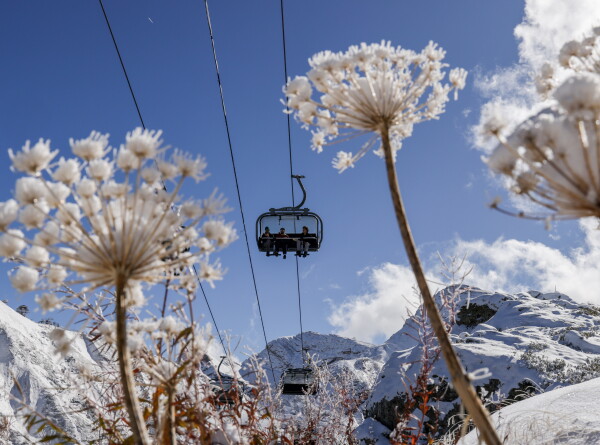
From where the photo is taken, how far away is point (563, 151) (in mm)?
1224

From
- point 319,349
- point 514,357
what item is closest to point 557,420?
point 514,357

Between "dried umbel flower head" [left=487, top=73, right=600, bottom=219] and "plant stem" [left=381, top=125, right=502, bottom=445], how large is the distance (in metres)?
0.33

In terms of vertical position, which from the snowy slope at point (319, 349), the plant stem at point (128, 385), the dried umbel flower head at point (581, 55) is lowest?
the plant stem at point (128, 385)

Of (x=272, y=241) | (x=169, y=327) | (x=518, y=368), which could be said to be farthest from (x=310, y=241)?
(x=169, y=327)

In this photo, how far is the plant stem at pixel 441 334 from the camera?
1.19m

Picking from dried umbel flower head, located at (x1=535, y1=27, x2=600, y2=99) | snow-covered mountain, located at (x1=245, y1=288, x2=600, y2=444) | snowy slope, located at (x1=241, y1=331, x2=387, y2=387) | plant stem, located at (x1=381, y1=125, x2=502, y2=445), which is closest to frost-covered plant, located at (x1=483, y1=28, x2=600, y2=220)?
plant stem, located at (x1=381, y1=125, x2=502, y2=445)

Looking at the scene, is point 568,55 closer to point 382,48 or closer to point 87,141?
point 382,48

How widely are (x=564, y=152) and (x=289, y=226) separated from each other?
43.3 feet

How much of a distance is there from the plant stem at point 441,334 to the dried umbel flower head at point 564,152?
0.33 meters

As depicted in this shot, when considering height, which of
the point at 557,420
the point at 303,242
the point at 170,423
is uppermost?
the point at 303,242

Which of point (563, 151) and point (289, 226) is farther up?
point (289, 226)

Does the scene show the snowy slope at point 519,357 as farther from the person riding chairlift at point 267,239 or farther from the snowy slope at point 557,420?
the snowy slope at point 557,420

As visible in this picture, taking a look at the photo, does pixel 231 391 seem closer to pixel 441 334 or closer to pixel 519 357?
pixel 441 334

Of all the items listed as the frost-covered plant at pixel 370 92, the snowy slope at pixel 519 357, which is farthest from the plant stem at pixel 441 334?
the snowy slope at pixel 519 357
